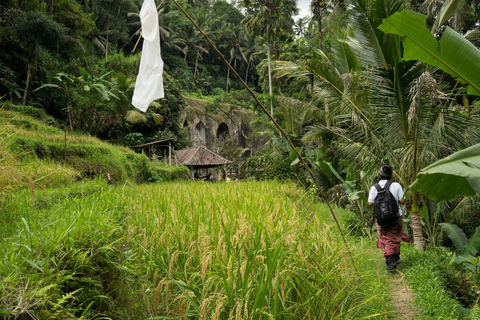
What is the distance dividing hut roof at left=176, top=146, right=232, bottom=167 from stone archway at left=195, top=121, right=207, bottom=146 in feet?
22.5

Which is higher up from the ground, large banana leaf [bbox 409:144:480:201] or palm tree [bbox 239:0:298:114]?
palm tree [bbox 239:0:298:114]

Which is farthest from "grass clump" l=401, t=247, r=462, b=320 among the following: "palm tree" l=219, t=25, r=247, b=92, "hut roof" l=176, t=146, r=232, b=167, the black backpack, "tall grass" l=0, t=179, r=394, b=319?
"palm tree" l=219, t=25, r=247, b=92

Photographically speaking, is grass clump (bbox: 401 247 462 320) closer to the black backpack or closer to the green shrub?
the black backpack

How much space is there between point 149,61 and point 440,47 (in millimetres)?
2886

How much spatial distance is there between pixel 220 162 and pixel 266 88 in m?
6.35

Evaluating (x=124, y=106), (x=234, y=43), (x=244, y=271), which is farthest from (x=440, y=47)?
(x=234, y=43)

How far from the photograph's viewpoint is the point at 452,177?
10.3 feet

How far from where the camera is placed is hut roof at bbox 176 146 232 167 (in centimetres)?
1927

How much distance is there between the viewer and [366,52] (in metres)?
5.19

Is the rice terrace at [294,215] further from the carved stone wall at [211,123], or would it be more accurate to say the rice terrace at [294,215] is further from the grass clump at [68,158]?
the carved stone wall at [211,123]

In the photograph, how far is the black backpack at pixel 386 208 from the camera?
3707mm

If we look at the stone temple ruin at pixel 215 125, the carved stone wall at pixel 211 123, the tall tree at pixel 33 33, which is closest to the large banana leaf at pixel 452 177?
the tall tree at pixel 33 33

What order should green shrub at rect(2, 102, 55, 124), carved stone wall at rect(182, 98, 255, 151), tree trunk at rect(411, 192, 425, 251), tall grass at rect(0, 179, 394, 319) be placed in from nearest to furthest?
tall grass at rect(0, 179, 394, 319) → tree trunk at rect(411, 192, 425, 251) → green shrub at rect(2, 102, 55, 124) → carved stone wall at rect(182, 98, 255, 151)

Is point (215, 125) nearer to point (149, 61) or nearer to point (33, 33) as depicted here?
point (33, 33)
